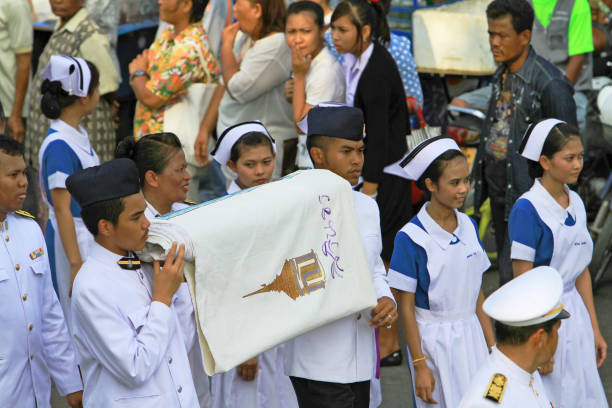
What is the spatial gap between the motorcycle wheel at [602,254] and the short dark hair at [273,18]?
9.11ft

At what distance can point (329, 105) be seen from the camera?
4133mm

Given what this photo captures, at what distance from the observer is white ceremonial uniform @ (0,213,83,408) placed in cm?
366

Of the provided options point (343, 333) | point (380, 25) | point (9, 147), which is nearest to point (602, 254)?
point (380, 25)

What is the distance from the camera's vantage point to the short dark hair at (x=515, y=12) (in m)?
5.23

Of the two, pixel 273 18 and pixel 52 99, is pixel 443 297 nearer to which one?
pixel 52 99

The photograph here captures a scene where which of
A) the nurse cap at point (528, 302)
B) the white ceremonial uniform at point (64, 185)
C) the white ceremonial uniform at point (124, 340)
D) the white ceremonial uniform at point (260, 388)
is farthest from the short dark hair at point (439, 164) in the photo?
the white ceremonial uniform at point (64, 185)

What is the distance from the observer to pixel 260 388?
4.48m

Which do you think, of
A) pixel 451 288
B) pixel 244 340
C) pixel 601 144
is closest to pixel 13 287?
pixel 244 340

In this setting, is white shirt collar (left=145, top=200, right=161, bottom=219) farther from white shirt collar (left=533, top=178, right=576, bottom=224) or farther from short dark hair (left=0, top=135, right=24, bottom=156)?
white shirt collar (left=533, top=178, right=576, bottom=224)

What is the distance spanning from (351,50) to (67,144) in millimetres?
1926

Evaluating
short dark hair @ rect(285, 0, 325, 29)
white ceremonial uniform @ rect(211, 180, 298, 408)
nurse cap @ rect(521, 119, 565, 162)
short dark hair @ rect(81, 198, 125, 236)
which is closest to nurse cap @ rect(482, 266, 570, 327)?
short dark hair @ rect(81, 198, 125, 236)

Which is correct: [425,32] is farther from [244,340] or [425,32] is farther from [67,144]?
[244,340]

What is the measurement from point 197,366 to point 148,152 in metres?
0.98

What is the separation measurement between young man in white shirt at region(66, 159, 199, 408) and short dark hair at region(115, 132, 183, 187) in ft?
2.69
